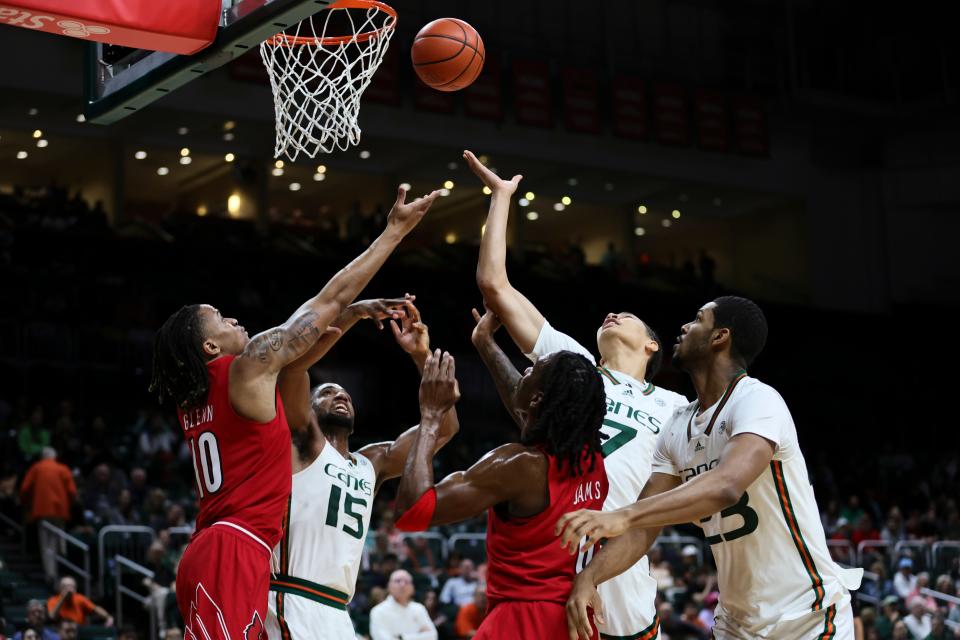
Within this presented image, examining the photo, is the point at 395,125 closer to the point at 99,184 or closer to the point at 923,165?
the point at 99,184

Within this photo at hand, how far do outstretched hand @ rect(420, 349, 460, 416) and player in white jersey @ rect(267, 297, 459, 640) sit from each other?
51 cm

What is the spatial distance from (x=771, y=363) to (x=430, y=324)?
7.87 meters

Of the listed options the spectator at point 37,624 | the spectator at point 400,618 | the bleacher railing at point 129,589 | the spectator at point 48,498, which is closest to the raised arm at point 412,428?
the spectator at point 400,618

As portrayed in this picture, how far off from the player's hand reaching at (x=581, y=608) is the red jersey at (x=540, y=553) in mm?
106

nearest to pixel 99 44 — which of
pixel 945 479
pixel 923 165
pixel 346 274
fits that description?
pixel 346 274

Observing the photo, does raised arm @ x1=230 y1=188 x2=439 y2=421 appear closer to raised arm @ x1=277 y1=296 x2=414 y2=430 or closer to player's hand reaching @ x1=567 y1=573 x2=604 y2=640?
raised arm @ x1=277 y1=296 x2=414 y2=430

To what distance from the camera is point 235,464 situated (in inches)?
185

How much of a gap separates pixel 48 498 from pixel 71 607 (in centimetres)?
240

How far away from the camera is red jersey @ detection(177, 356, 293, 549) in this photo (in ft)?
15.4

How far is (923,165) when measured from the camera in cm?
2720

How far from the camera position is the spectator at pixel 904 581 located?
1568cm

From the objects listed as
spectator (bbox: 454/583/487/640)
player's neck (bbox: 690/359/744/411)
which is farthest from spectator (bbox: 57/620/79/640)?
player's neck (bbox: 690/359/744/411)

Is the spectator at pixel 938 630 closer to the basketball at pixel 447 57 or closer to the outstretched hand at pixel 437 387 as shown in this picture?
the basketball at pixel 447 57

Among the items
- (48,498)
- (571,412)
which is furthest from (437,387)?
(48,498)
